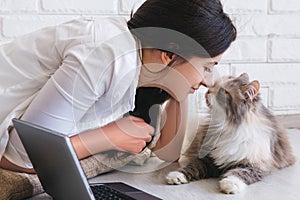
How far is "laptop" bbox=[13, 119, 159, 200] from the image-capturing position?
65 centimetres

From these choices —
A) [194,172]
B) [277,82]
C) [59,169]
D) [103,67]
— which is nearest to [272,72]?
[277,82]

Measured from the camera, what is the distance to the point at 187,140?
1.04 meters

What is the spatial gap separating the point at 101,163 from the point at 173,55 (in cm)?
29

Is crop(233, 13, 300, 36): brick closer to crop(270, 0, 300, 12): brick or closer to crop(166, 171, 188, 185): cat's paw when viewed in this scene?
crop(270, 0, 300, 12): brick

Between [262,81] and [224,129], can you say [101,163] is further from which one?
[262,81]

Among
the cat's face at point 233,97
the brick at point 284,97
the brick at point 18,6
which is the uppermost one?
the brick at point 18,6

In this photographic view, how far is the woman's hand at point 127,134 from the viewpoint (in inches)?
37.2

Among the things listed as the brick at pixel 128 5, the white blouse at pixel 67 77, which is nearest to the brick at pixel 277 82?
the brick at pixel 128 5

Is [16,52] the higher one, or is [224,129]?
[16,52]

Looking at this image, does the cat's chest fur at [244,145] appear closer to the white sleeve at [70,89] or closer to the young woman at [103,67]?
the young woman at [103,67]

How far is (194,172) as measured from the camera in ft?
2.99

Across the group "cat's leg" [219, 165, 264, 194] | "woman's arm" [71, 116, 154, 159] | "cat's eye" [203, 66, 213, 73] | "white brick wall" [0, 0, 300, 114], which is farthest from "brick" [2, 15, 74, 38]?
"cat's leg" [219, 165, 264, 194]

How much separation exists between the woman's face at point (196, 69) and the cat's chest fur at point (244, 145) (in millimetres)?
134

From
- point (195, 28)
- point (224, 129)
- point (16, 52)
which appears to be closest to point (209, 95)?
point (224, 129)
